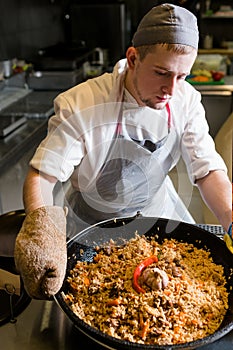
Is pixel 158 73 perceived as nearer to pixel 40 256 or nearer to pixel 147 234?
pixel 147 234

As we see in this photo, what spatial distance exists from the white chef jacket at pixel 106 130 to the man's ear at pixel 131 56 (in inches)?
3.2

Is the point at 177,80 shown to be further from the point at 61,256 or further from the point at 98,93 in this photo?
the point at 61,256

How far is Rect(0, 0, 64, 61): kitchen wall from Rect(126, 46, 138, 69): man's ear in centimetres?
180

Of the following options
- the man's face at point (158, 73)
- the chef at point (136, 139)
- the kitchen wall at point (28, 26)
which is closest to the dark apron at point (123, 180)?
the chef at point (136, 139)

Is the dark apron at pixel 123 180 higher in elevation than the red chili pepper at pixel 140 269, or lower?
higher

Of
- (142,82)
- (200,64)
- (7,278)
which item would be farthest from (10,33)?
(7,278)

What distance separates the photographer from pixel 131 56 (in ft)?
3.73

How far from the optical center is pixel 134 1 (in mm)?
4195

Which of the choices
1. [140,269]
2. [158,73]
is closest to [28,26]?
[158,73]

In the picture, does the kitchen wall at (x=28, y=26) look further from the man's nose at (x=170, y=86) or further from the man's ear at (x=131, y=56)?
the man's nose at (x=170, y=86)

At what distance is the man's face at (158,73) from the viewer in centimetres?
103

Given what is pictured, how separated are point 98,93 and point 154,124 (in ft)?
0.64

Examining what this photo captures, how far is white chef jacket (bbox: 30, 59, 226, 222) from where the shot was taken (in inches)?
45.1

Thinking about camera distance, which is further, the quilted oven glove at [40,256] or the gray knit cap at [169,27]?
A: the gray knit cap at [169,27]
